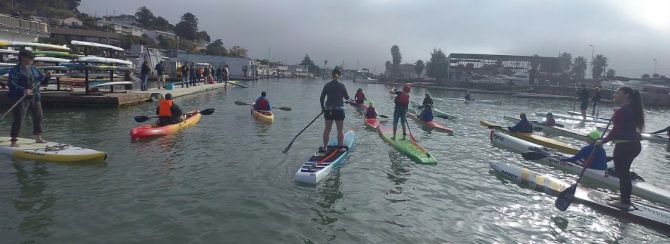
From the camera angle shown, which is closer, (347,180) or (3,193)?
(3,193)

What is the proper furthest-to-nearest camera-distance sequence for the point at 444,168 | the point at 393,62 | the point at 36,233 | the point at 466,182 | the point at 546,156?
1. the point at 393,62
2. the point at 546,156
3. the point at 444,168
4. the point at 466,182
5. the point at 36,233

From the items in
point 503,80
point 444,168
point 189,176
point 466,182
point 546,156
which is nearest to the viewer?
point 189,176

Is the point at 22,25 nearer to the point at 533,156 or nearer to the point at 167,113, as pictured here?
the point at 167,113

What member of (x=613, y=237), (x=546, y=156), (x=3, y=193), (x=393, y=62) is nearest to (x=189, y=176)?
(x=3, y=193)

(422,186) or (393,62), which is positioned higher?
(393,62)

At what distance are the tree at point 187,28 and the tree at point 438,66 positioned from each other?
292 feet

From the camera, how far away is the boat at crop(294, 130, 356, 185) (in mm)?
8531

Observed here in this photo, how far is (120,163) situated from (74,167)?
0.97 meters

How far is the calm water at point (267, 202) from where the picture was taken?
6.04 m

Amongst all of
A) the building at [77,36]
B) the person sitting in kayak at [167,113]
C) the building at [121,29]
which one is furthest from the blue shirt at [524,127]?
the building at [121,29]

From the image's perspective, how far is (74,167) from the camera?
900 cm

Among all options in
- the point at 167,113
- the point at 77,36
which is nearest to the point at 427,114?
the point at 167,113

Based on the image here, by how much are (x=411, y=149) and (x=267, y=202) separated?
249 inches

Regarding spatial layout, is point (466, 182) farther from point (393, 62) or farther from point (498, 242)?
point (393, 62)
